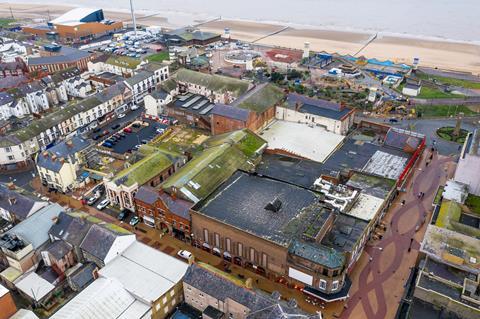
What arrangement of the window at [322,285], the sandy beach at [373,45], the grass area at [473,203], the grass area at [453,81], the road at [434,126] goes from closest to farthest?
the window at [322,285]
the grass area at [473,203]
the road at [434,126]
the grass area at [453,81]
the sandy beach at [373,45]

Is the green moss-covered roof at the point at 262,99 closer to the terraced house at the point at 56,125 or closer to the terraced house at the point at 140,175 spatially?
the terraced house at the point at 140,175

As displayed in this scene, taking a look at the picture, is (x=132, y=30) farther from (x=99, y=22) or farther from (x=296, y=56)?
(x=296, y=56)

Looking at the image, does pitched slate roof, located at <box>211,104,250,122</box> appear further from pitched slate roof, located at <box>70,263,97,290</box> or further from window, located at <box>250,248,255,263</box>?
pitched slate roof, located at <box>70,263,97,290</box>

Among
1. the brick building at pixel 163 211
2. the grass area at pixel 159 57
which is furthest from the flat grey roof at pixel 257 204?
the grass area at pixel 159 57

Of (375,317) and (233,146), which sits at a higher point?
(233,146)

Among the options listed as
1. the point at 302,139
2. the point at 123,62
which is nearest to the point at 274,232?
the point at 302,139

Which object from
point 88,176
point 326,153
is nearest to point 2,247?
point 88,176
